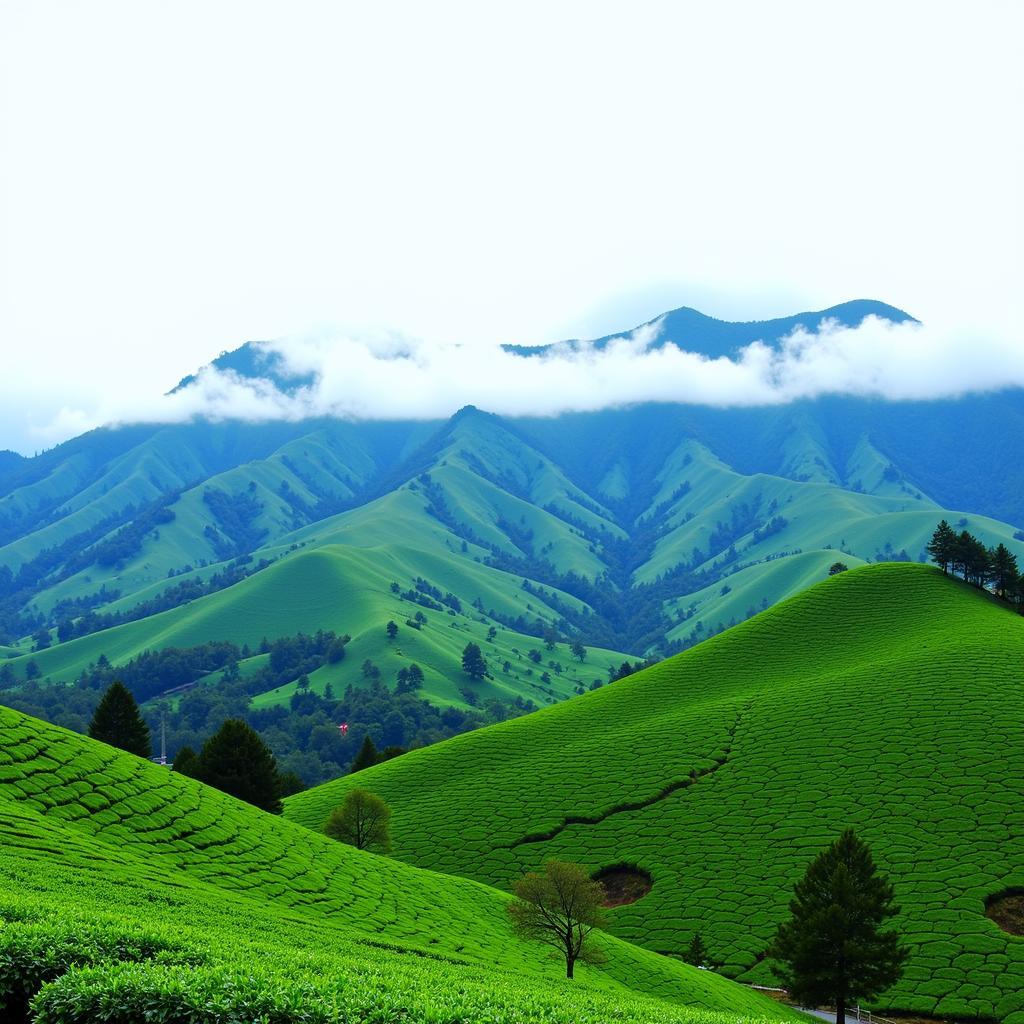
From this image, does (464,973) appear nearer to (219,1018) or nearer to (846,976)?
(219,1018)

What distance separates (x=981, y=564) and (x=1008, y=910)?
98.2 meters

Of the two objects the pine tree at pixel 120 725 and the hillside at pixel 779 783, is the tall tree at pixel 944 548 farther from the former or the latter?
the pine tree at pixel 120 725

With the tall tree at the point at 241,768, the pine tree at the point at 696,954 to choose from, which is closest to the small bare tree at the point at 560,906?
the pine tree at the point at 696,954

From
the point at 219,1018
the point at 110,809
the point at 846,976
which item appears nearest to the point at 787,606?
the point at 846,976

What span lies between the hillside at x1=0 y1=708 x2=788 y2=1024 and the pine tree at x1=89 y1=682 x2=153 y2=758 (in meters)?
40.1

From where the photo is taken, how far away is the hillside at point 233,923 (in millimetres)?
15133

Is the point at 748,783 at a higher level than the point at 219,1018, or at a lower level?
higher

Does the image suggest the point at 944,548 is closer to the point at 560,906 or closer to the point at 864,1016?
the point at 864,1016

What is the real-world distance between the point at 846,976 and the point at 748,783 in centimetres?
4325

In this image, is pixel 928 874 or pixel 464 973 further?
pixel 928 874

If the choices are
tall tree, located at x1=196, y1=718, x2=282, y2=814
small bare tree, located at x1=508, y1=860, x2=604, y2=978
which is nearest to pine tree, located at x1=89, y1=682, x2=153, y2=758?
tall tree, located at x1=196, y1=718, x2=282, y2=814

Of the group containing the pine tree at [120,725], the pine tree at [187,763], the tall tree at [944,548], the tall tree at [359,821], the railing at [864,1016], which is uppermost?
the tall tree at [944,548]

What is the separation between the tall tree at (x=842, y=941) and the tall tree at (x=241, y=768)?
57967mm

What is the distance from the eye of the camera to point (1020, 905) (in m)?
65.5
